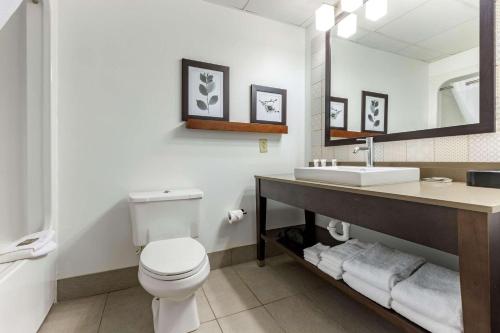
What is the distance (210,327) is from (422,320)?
0.93m

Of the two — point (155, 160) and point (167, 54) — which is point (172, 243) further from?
point (167, 54)

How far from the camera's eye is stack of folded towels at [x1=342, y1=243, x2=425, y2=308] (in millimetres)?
957

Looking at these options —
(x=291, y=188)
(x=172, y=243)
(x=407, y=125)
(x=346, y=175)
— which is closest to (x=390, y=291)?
(x=346, y=175)

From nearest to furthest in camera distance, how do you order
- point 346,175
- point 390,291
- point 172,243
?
1. point 390,291
2. point 346,175
3. point 172,243

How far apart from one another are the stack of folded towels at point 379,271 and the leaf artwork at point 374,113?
798 mm

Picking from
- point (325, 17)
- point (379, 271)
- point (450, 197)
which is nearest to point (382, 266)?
point (379, 271)

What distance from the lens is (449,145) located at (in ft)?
3.79

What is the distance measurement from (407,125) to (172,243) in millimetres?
1495

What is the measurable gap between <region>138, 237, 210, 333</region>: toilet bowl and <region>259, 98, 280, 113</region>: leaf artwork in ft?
3.95

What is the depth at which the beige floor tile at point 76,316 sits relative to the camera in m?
1.18

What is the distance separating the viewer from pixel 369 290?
1000 millimetres

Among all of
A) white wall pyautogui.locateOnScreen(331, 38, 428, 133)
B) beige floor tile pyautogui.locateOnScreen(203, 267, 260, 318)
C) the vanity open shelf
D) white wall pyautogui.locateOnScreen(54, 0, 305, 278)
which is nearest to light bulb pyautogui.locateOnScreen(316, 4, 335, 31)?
white wall pyautogui.locateOnScreen(331, 38, 428, 133)

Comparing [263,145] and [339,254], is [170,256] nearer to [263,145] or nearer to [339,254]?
[339,254]

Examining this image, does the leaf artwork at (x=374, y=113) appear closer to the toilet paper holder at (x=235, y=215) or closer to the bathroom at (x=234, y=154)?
→ the bathroom at (x=234, y=154)
